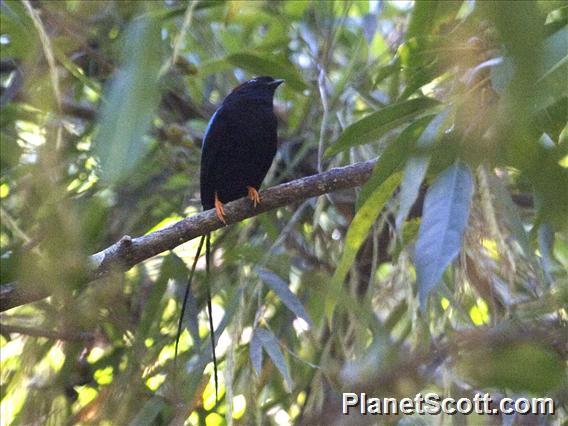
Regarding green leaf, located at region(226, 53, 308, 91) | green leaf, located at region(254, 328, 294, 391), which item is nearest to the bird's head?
green leaf, located at region(226, 53, 308, 91)

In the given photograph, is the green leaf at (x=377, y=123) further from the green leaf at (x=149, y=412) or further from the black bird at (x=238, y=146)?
the black bird at (x=238, y=146)

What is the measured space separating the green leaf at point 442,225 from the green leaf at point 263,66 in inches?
59.7

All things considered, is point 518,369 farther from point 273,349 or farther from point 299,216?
point 299,216

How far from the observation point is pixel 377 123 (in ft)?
6.18

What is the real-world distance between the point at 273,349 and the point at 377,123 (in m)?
0.65

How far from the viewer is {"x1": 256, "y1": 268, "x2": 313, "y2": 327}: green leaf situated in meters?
2.29

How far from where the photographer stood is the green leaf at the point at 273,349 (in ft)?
6.83

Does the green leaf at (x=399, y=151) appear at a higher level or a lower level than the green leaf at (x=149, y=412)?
higher

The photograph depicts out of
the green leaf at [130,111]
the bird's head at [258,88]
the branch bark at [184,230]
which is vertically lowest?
the bird's head at [258,88]

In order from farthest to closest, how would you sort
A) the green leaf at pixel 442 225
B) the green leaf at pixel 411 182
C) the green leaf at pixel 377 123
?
the green leaf at pixel 377 123 < the green leaf at pixel 411 182 < the green leaf at pixel 442 225

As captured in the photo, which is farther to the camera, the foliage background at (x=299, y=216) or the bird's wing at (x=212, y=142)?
the bird's wing at (x=212, y=142)

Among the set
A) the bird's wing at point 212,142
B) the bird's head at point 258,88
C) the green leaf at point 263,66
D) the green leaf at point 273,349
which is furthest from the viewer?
the bird's head at point 258,88

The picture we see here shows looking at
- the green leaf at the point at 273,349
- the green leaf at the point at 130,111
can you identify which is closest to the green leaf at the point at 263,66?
the green leaf at the point at 273,349

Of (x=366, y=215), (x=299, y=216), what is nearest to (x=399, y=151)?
(x=366, y=215)
